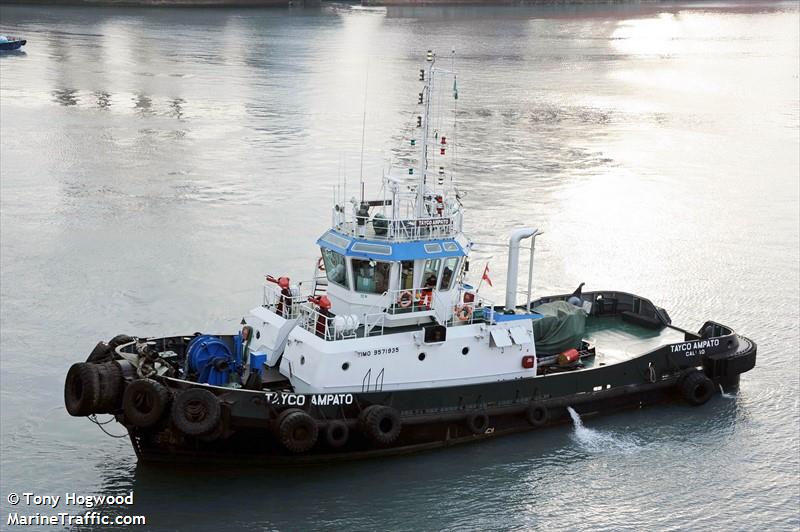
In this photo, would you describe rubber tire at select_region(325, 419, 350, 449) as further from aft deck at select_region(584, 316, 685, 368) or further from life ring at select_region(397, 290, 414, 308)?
aft deck at select_region(584, 316, 685, 368)

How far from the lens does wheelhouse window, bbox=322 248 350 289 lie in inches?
645

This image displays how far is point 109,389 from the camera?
14.5 m

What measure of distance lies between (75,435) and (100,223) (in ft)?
42.8

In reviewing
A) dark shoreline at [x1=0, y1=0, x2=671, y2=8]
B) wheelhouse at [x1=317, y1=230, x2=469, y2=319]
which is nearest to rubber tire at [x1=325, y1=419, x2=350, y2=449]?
wheelhouse at [x1=317, y1=230, x2=469, y2=319]

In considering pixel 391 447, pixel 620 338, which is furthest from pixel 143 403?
pixel 620 338

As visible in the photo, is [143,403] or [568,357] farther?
[568,357]

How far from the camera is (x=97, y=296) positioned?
75.7ft

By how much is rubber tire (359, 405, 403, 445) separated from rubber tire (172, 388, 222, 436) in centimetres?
221

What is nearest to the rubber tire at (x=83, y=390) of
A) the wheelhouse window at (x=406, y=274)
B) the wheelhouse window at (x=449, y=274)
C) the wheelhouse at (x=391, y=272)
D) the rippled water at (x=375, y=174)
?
the rippled water at (x=375, y=174)

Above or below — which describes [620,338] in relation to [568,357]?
below

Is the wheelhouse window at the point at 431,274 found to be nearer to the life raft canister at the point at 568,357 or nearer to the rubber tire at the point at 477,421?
the rubber tire at the point at 477,421

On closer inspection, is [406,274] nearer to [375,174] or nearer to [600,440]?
[600,440]

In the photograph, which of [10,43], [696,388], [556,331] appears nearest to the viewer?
[556,331]

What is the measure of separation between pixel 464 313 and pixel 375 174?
60.7 ft
